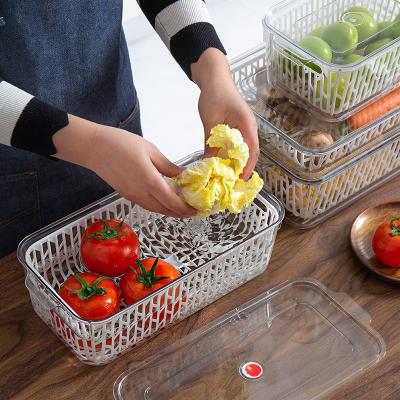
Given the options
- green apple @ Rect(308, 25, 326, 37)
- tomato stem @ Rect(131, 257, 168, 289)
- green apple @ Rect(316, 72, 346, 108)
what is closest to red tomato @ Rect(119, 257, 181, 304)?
tomato stem @ Rect(131, 257, 168, 289)

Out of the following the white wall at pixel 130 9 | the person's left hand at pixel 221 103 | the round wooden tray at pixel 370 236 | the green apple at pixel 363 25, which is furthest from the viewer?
the white wall at pixel 130 9

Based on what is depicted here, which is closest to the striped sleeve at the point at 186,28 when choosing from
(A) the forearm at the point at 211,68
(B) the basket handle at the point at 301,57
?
(A) the forearm at the point at 211,68

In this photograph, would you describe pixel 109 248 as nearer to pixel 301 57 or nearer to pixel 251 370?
pixel 251 370

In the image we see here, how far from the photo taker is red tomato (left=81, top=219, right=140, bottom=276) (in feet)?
4.24

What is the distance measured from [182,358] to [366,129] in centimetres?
56

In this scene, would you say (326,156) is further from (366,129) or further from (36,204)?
(36,204)

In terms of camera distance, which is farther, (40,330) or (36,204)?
(36,204)

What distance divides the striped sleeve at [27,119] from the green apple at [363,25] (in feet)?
2.05

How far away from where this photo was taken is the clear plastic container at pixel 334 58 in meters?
1.44

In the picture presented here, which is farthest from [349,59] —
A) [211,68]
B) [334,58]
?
[211,68]

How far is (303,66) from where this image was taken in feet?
4.79

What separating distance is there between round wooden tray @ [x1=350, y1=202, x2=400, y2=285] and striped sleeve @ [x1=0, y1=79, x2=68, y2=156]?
60 centimetres

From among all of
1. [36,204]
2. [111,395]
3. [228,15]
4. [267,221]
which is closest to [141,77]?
[228,15]

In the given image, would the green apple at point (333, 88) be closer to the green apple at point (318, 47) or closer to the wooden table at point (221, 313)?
the green apple at point (318, 47)
